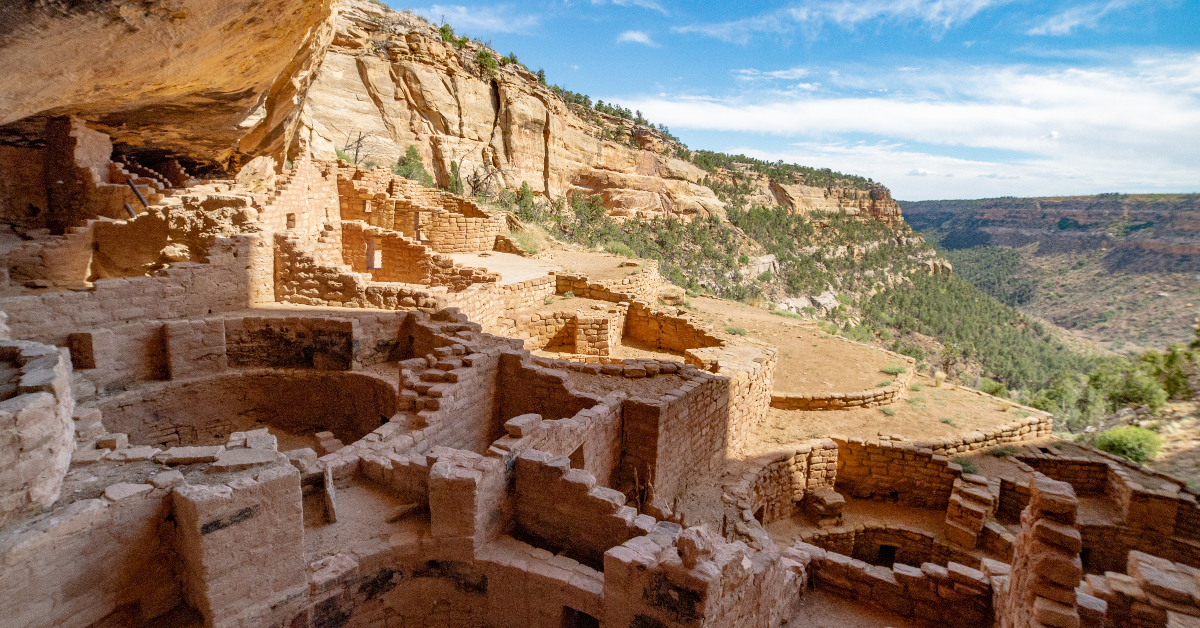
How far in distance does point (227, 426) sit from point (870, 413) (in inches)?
441

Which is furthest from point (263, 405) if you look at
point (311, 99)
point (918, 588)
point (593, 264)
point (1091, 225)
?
point (1091, 225)

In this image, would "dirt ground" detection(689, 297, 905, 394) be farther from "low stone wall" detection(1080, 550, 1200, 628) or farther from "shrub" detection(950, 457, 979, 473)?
"low stone wall" detection(1080, 550, 1200, 628)

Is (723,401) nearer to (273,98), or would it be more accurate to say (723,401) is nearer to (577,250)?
(273,98)

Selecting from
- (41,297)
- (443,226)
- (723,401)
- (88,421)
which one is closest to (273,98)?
(443,226)

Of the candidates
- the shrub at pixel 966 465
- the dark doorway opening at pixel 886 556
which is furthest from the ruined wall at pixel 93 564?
the shrub at pixel 966 465

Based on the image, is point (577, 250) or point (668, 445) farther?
point (577, 250)

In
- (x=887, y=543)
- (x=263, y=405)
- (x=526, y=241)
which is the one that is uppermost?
(x=526, y=241)

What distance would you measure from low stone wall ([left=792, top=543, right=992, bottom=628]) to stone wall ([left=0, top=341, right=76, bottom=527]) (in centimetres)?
656

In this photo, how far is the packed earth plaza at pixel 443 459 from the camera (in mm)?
3295

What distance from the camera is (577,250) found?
22.2 m

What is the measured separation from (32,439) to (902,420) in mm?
12405

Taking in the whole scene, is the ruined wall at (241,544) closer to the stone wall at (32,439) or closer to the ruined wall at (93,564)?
the ruined wall at (93,564)

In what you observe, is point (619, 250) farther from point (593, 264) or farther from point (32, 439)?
point (32, 439)

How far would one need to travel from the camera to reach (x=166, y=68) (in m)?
7.39
